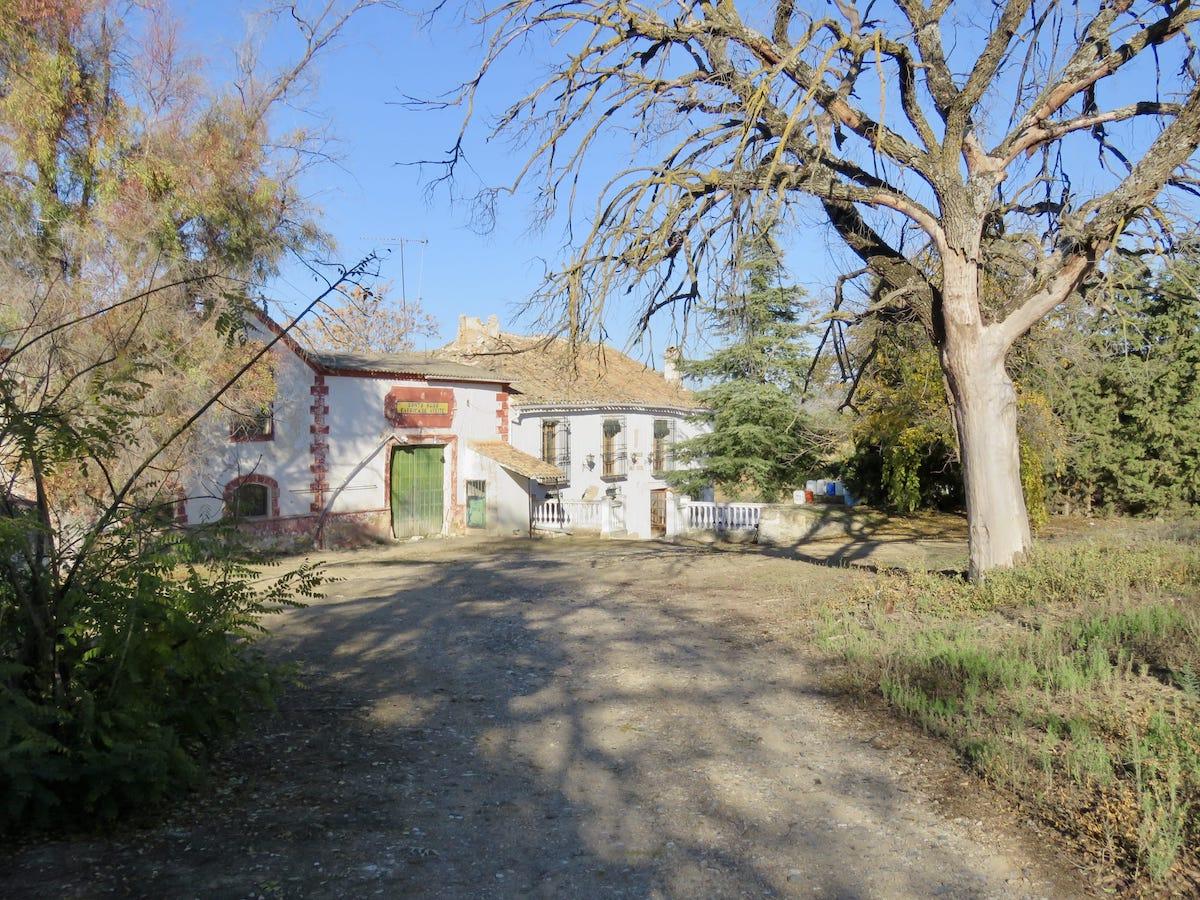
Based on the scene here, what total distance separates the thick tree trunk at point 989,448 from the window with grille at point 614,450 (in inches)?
824

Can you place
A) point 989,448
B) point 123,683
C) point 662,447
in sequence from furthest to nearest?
point 662,447 → point 989,448 → point 123,683

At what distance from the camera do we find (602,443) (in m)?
30.0

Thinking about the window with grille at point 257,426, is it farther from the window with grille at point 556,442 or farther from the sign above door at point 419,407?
the window with grille at point 556,442

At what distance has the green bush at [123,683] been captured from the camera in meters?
3.90

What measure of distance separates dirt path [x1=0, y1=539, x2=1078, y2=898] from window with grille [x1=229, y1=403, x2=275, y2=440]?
10133mm

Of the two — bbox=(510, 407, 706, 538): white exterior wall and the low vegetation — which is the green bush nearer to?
the low vegetation

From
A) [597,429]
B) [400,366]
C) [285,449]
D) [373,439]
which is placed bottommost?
[285,449]

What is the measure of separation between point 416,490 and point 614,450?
29.4 ft

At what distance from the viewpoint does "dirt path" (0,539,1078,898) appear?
Answer: 3.88m

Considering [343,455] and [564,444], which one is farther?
[564,444]

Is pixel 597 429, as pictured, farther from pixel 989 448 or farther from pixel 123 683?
pixel 123 683

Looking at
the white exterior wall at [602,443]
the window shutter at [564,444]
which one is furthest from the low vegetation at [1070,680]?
the window shutter at [564,444]

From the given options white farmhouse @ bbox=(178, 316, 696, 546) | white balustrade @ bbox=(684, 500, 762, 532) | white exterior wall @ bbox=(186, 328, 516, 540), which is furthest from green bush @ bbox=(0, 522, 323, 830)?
white balustrade @ bbox=(684, 500, 762, 532)

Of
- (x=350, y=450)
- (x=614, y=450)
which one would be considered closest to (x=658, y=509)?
(x=614, y=450)
